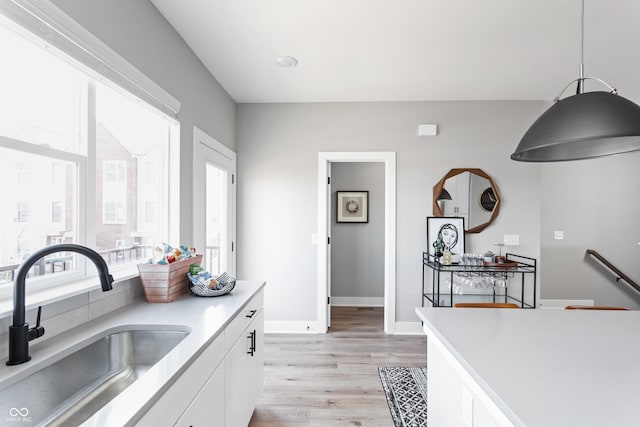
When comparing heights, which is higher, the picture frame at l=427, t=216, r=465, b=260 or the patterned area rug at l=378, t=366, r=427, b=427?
the picture frame at l=427, t=216, r=465, b=260

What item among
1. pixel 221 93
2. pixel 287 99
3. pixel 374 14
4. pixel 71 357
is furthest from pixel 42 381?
pixel 287 99

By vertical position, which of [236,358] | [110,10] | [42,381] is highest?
[110,10]

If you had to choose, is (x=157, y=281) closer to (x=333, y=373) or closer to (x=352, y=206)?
(x=333, y=373)

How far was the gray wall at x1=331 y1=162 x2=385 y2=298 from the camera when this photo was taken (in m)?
4.73

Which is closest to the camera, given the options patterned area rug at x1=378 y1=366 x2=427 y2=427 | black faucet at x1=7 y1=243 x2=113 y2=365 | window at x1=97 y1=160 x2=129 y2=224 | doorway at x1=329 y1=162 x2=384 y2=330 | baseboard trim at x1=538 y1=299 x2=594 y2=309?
black faucet at x1=7 y1=243 x2=113 y2=365

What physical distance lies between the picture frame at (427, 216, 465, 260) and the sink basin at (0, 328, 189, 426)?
285cm

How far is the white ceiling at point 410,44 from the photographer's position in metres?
1.97

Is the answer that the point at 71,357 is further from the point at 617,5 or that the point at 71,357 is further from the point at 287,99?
the point at 617,5

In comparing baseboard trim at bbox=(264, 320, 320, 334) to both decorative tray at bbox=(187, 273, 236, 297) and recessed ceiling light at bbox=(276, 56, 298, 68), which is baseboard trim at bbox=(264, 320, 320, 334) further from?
recessed ceiling light at bbox=(276, 56, 298, 68)

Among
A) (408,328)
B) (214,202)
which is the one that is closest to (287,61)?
(214,202)

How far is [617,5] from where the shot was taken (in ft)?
6.30

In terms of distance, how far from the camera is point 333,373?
2674 mm

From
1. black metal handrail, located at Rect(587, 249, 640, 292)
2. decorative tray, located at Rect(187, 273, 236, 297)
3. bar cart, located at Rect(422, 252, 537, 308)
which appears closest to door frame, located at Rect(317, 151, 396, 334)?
bar cart, located at Rect(422, 252, 537, 308)

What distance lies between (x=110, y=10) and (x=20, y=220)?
1.07 m
